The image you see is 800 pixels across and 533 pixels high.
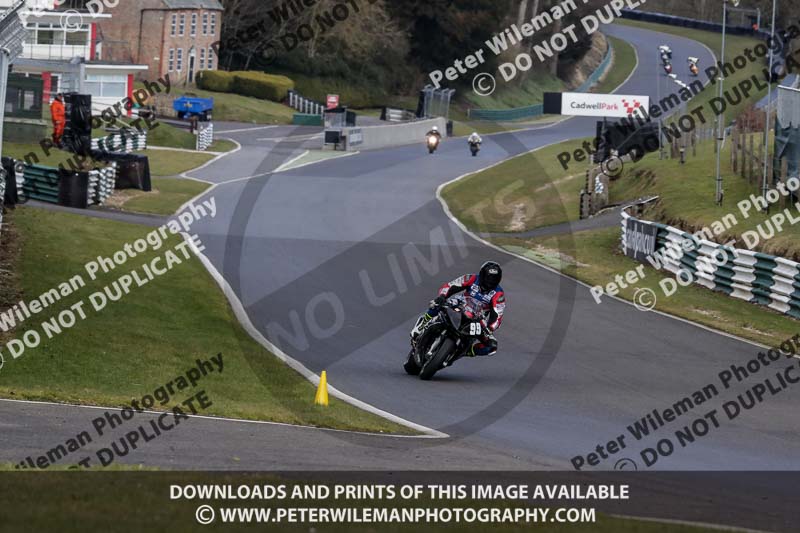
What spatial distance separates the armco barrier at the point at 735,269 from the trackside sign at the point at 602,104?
101 feet

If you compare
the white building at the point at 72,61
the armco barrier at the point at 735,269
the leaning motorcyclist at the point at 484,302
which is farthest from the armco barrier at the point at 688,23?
the leaning motorcyclist at the point at 484,302

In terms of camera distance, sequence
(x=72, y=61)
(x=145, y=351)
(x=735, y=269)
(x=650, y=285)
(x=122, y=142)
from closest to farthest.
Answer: (x=145, y=351)
(x=735, y=269)
(x=650, y=285)
(x=122, y=142)
(x=72, y=61)

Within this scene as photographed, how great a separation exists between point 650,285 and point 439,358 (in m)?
12.0

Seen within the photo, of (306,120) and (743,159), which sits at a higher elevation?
(743,159)

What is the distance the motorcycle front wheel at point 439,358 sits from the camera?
55.7ft

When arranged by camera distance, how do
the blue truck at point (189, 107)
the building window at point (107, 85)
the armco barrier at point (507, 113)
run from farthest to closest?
1. the armco barrier at point (507, 113)
2. the blue truck at point (189, 107)
3. the building window at point (107, 85)

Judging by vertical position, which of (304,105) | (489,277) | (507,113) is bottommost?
(489,277)

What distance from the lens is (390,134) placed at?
6631cm

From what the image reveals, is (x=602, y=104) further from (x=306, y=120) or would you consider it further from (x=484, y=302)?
(x=484, y=302)

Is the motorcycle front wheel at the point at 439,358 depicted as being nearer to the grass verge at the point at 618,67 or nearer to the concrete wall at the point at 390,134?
the concrete wall at the point at 390,134
